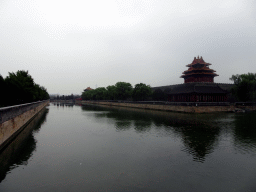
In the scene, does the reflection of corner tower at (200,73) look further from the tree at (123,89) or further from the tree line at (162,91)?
the tree at (123,89)

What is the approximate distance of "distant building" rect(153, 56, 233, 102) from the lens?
4981 centimetres

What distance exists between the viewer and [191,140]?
1503 cm

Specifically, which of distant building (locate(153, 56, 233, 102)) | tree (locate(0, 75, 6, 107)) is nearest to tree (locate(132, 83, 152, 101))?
distant building (locate(153, 56, 233, 102))

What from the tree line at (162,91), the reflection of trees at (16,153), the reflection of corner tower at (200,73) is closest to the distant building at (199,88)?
the reflection of corner tower at (200,73)

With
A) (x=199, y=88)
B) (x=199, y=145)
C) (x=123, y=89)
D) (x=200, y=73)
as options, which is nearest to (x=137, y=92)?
(x=123, y=89)

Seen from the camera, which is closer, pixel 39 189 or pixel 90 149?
pixel 39 189

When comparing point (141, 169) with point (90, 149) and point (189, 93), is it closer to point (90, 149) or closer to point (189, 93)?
point (90, 149)

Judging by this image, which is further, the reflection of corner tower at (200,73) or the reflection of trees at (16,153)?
the reflection of corner tower at (200,73)

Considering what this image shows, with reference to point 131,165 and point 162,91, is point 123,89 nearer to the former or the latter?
point 162,91

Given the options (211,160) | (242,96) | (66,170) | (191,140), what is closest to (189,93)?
(242,96)

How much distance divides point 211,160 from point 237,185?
286 centimetres

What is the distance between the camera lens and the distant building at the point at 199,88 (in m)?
49.8

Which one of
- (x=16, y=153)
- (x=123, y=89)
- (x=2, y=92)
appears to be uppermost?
(x=123, y=89)

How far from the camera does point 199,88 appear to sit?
169 feet
